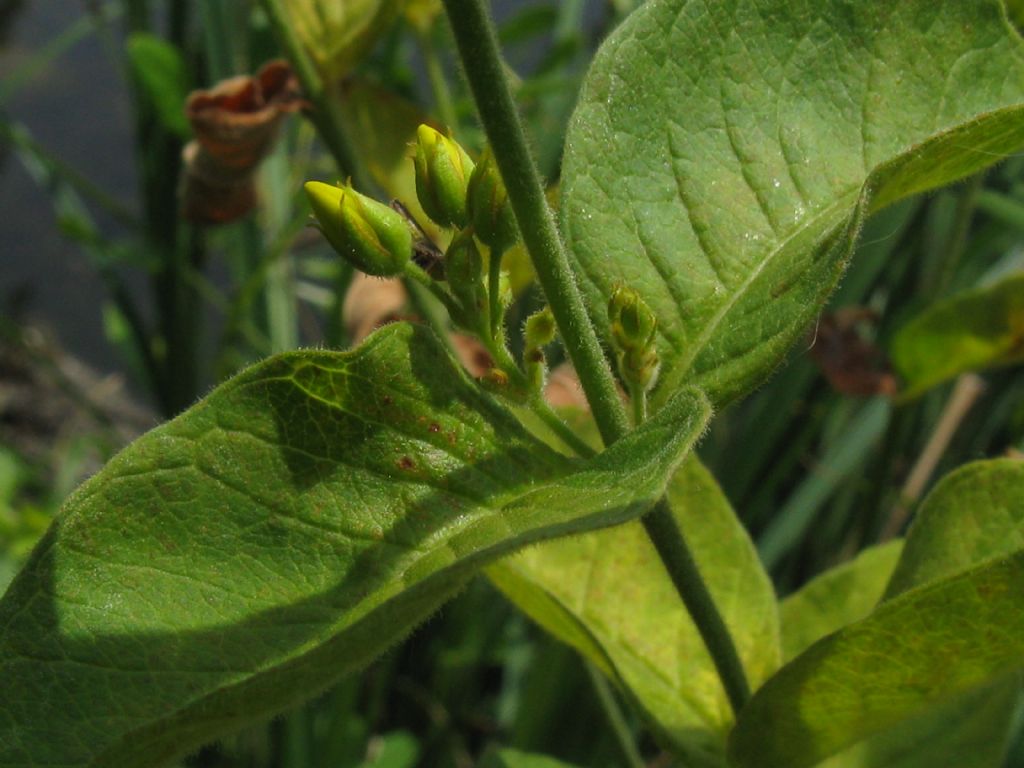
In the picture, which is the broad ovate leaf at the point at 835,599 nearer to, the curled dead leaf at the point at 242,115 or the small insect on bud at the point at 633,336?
the small insect on bud at the point at 633,336

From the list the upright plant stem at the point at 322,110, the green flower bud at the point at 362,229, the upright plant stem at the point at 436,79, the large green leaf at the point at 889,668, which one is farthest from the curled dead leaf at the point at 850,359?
the green flower bud at the point at 362,229

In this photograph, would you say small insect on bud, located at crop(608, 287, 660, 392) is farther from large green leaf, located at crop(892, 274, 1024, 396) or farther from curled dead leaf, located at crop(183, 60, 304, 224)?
large green leaf, located at crop(892, 274, 1024, 396)

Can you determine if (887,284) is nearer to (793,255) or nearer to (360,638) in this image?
(793,255)

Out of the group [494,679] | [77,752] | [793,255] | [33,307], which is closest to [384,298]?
[793,255]

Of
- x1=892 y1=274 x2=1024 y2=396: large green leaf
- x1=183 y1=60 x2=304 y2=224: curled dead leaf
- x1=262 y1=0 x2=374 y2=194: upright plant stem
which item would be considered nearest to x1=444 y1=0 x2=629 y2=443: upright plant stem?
x1=262 y1=0 x2=374 y2=194: upright plant stem

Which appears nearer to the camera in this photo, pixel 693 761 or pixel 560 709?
pixel 693 761

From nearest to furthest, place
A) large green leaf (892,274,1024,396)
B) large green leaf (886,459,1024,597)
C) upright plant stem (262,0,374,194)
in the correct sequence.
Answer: large green leaf (886,459,1024,597), upright plant stem (262,0,374,194), large green leaf (892,274,1024,396)
